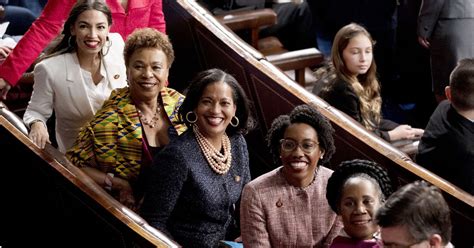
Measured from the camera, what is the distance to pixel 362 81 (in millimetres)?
5285

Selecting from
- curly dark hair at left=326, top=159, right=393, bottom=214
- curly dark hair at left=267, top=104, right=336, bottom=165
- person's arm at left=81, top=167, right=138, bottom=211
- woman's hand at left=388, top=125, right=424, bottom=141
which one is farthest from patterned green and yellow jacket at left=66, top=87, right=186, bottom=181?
woman's hand at left=388, top=125, right=424, bottom=141

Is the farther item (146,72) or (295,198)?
(146,72)

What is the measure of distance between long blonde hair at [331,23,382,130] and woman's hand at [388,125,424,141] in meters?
0.09

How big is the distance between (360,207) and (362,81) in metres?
1.67

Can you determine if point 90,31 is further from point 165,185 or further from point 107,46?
point 165,185

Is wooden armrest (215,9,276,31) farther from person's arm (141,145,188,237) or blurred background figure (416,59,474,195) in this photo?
person's arm (141,145,188,237)

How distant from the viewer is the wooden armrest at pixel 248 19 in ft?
19.5

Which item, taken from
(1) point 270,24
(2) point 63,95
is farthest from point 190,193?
(1) point 270,24

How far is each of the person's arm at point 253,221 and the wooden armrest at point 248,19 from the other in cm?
205

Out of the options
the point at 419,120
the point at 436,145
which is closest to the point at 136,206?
the point at 436,145

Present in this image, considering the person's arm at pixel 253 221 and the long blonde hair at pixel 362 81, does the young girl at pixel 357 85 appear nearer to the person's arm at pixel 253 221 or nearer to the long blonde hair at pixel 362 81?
the long blonde hair at pixel 362 81

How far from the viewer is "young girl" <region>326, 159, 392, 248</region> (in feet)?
12.1

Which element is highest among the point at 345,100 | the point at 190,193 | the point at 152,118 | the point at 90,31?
the point at 90,31

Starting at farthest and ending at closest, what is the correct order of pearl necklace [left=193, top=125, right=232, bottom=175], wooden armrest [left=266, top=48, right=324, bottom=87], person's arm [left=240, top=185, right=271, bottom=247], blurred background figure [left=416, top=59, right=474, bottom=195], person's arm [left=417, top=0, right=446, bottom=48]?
person's arm [left=417, top=0, right=446, bottom=48]
wooden armrest [left=266, top=48, right=324, bottom=87]
blurred background figure [left=416, top=59, right=474, bottom=195]
pearl necklace [left=193, top=125, right=232, bottom=175]
person's arm [left=240, top=185, right=271, bottom=247]
